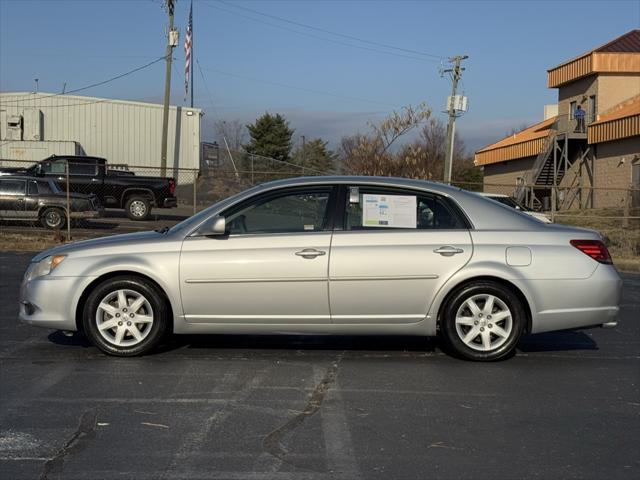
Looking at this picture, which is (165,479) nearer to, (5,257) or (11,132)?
(5,257)

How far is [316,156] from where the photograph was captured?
242ft

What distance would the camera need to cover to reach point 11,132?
3738 cm

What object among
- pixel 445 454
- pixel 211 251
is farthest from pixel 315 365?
pixel 445 454

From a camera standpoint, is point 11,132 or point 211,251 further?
point 11,132

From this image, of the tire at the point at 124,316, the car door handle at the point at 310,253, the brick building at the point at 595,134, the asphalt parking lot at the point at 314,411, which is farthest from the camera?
the brick building at the point at 595,134

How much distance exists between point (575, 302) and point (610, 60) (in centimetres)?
3327

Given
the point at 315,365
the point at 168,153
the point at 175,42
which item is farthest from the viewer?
the point at 168,153

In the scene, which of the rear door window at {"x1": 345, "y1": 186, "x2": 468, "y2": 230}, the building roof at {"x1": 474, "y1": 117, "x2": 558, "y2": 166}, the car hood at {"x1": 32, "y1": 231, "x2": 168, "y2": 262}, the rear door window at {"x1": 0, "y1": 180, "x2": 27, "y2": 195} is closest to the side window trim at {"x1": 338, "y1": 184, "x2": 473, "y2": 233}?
the rear door window at {"x1": 345, "y1": 186, "x2": 468, "y2": 230}

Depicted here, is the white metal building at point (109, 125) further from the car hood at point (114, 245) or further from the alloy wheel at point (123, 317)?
the alloy wheel at point (123, 317)

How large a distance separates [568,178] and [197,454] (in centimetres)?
3774

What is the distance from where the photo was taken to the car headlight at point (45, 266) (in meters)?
6.59

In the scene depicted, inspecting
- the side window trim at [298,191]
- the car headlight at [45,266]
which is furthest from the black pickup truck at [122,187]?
the side window trim at [298,191]

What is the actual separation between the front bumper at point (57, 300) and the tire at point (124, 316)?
4.4 inches

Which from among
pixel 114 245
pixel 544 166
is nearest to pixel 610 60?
pixel 544 166
